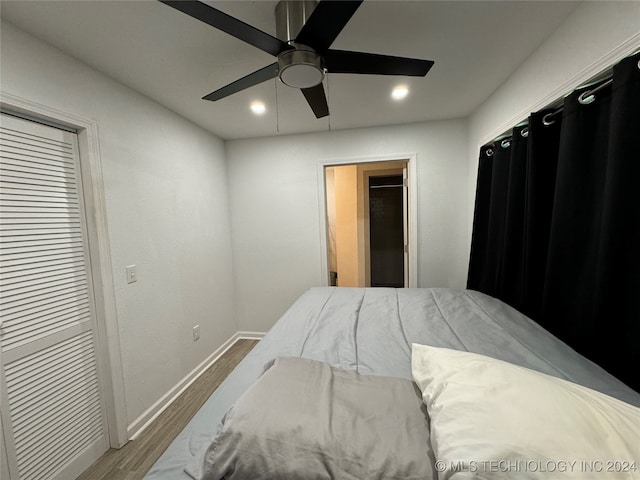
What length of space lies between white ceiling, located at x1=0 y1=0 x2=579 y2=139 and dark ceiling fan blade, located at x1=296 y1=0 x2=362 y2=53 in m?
0.32

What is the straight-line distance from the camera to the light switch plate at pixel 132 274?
176 centimetres

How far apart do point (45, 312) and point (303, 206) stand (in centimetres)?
216

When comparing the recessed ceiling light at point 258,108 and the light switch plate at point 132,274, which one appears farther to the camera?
the recessed ceiling light at point 258,108

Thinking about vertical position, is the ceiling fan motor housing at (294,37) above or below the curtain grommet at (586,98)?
above

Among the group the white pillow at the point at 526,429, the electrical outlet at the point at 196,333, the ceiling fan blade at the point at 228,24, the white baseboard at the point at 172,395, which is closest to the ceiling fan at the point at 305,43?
the ceiling fan blade at the point at 228,24

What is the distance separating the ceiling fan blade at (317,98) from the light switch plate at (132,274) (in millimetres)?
1613

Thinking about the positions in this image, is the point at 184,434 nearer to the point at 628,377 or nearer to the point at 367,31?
the point at 628,377

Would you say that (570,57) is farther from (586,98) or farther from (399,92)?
(399,92)

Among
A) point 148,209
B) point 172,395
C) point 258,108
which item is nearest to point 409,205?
point 258,108

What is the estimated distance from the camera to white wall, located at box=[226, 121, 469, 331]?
2.65 meters

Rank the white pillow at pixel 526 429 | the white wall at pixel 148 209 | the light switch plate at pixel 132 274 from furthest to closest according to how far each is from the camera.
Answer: the light switch plate at pixel 132 274 → the white wall at pixel 148 209 → the white pillow at pixel 526 429

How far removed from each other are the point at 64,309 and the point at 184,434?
1.18 metres

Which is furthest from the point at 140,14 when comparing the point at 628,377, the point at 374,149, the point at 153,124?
the point at 628,377

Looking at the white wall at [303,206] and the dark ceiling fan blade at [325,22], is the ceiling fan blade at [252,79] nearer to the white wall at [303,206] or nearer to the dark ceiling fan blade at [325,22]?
the dark ceiling fan blade at [325,22]
